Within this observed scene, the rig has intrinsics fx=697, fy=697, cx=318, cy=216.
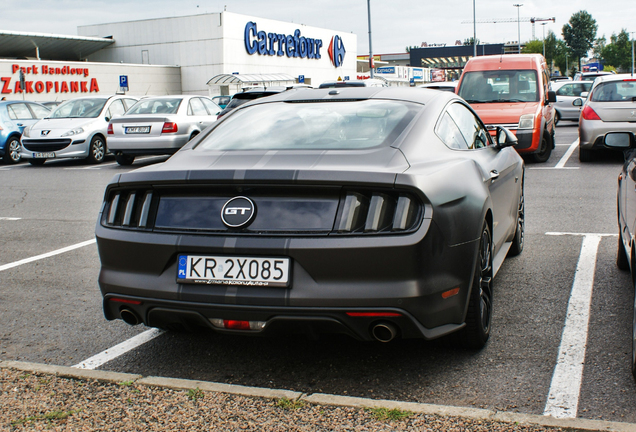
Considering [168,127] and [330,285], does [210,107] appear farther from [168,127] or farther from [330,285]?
[330,285]

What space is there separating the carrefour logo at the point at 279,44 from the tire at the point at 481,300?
1933 inches

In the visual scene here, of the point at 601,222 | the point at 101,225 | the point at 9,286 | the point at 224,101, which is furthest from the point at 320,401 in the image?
the point at 224,101

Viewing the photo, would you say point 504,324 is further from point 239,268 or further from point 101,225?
point 101,225

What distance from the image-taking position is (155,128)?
15398 mm

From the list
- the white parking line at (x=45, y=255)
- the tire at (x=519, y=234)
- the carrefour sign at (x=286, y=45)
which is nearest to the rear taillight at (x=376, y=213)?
the tire at (x=519, y=234)

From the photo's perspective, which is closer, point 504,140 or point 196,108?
point 504,140

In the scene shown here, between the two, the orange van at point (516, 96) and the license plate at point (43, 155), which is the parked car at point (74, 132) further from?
the orange van at point (516, 96)

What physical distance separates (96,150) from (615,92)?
11.8 m

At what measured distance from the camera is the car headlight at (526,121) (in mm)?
12773

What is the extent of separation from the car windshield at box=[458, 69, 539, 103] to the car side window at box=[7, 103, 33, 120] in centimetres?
1159

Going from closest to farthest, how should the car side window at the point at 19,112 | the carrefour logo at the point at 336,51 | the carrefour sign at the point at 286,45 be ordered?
the car side window at the point at 19,112 → the carrefour sign at the point at 286,45 → the carrefour logo at the point at 336,51

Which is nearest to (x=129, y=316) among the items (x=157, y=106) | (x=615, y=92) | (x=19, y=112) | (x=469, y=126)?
(x=469, y=126)

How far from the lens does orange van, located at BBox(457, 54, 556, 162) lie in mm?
12805

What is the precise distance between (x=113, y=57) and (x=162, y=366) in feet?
174
